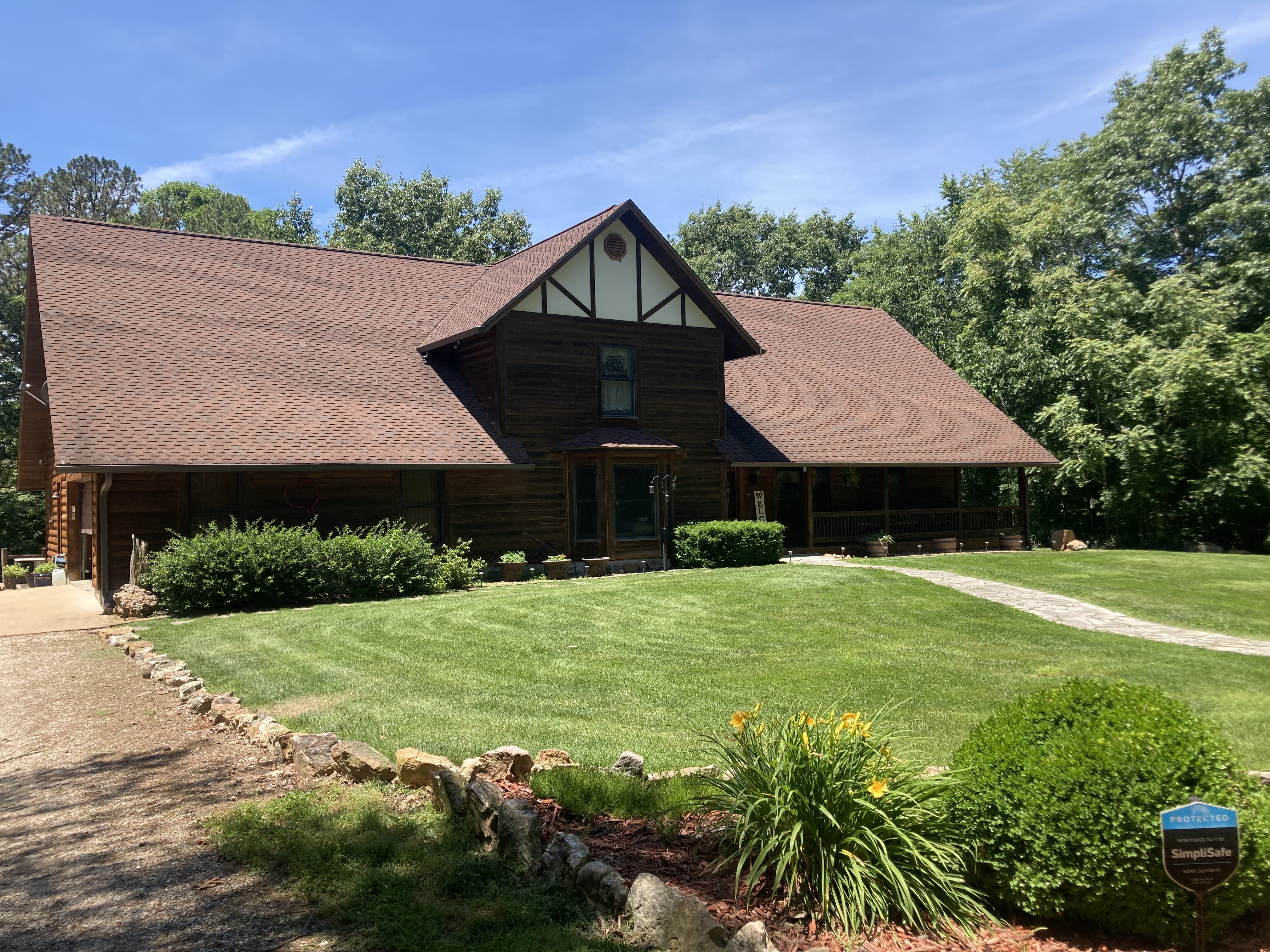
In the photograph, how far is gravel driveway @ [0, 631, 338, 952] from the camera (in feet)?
14.1

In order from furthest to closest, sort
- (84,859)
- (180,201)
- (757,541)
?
(180,201) → (757,541) → (84,859)

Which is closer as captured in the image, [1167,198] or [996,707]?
[996,707]

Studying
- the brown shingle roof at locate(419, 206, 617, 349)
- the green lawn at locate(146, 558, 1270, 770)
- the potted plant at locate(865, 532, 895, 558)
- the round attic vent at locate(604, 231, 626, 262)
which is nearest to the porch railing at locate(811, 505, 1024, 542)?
the potted plant at locate(865, 532, 895, 558)

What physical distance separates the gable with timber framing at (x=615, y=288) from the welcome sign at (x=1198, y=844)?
17.9 m

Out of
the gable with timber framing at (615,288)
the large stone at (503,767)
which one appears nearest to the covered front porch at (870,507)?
the gable with timber framing at (615,288)

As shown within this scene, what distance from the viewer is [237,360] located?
62.4ft

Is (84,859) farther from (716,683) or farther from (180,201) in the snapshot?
(180,201)

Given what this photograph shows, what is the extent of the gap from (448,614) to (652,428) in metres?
9.55

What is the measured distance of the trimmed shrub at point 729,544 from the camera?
20359 mm

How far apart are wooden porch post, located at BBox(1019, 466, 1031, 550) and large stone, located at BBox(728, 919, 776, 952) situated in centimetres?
2619

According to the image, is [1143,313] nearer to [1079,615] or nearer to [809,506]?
[809,506]

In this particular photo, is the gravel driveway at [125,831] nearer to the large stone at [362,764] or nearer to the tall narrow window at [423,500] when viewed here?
the large stone at [362,764]

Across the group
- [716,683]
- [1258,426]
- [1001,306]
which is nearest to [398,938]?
[716,683]

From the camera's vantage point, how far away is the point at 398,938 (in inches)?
162
